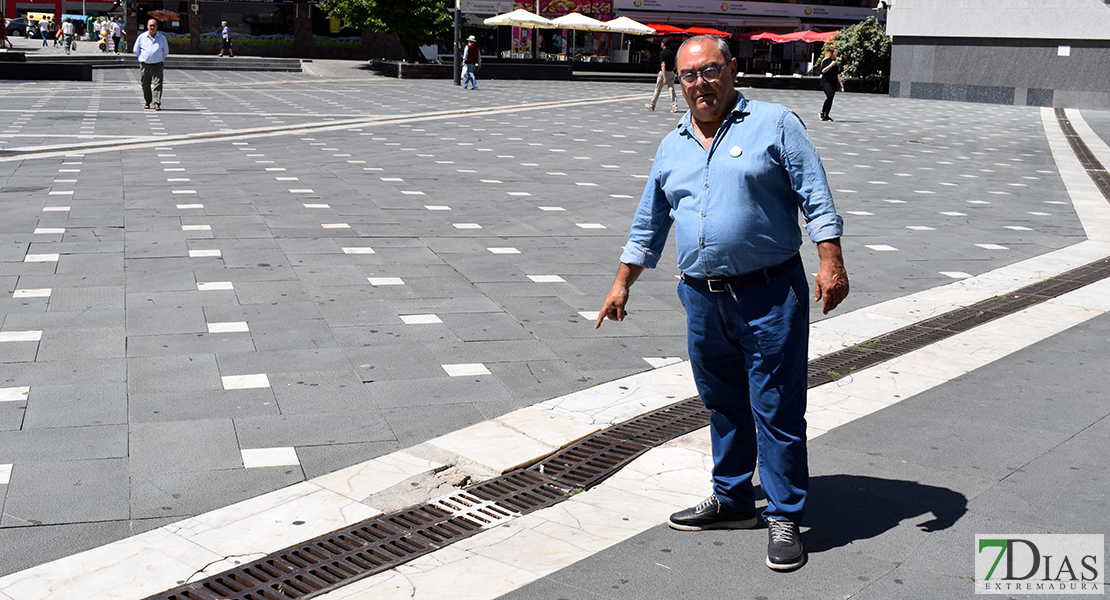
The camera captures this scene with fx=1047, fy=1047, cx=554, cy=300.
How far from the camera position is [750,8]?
61062mm

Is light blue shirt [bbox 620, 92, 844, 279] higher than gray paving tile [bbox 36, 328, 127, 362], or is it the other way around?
light blue shirt [bbox 620, 92, 844, 279]

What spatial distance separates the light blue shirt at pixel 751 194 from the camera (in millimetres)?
3633

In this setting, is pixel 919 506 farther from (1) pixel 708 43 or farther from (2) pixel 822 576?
(1) pixel 708 43

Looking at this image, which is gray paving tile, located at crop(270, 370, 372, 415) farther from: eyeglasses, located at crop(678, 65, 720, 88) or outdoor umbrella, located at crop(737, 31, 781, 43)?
outdoor umbrella, located at crop(737, 31, 781, 43)

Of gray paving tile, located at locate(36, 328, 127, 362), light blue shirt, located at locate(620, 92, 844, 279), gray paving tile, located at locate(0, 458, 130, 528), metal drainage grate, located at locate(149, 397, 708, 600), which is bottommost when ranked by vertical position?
metal drainage grate, located at locate(149, 397, 708, 600)

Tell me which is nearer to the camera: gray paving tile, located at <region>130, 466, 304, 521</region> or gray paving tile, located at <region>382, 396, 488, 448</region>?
gray paving tile, located at <region>130, 466, 304, 521</region>

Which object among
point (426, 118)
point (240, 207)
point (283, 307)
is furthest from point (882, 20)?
point (283, 307)

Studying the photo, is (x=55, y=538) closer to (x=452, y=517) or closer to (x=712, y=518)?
(x=452, y=517)

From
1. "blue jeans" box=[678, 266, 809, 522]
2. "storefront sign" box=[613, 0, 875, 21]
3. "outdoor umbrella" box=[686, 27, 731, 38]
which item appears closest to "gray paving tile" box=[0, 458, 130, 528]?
"blue jeans" box=[678, 266, 809, 522]

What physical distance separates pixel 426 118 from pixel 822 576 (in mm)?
20126

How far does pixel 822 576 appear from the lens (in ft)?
12.0

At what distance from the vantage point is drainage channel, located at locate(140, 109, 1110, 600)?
11.8 feet

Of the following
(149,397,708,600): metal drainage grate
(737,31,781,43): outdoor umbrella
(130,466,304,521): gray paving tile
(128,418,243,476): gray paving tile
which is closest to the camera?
(149,397,708,600): metal drainage grate

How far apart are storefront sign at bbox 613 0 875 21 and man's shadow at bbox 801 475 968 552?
56794mm
